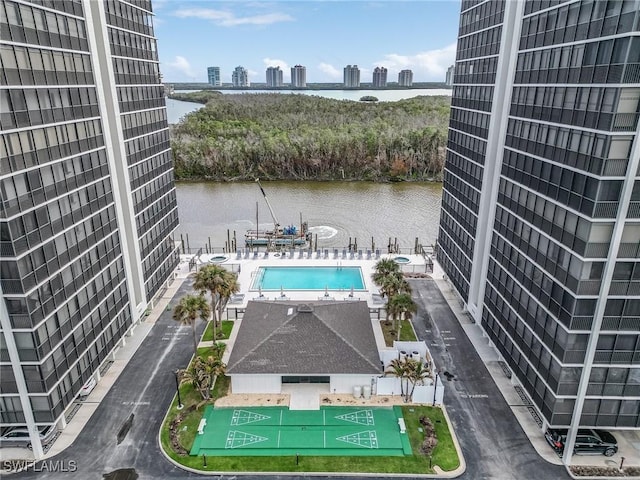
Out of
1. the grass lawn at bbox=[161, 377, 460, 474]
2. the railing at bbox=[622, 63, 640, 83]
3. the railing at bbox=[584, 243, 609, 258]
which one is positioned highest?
the railing at bbox=[622, 63, 640, 83]

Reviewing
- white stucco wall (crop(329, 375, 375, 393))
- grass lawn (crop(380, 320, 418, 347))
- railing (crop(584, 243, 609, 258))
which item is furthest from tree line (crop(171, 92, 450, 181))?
railing (crop(584, 243, 609, 258))

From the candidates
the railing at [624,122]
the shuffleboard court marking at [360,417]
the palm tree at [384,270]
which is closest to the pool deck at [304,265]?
the palm tree at [384,270]

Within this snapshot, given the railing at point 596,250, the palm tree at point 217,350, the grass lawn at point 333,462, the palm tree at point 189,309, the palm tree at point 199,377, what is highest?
the railing at point 596,250

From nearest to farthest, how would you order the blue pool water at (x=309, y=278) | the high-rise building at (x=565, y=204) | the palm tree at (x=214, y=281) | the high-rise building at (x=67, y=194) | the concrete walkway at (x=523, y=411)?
the high-rise building at (x=565, y=204) → the high-rise building at (x=67, y=194) → the concrete walkway at (x=523, y=411) → the palm tree at (x=214, y=281) → the blue pool water at (x=309, y=278)

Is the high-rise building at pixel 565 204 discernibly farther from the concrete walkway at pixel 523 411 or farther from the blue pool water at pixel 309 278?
the blue pool water at pixel 309 278

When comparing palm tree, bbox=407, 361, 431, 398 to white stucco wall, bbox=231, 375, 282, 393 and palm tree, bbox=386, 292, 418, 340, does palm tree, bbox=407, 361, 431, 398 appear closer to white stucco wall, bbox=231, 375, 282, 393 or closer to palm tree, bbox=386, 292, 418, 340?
palm tree, bbox=386, 292, 418, 340

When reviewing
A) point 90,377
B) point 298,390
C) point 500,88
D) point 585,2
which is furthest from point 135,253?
point 585,2

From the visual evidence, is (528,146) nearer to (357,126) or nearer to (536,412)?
(536,412)

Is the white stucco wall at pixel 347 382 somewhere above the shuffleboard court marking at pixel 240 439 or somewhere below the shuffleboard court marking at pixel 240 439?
above
